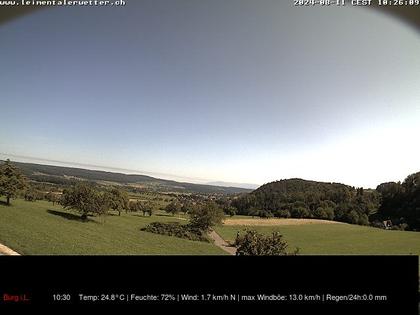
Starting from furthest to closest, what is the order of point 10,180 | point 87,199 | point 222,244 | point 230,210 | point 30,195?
point 30,195 < point 10,180 < point 87,199 < point 230,210 < point 222,244

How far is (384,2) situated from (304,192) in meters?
2.20

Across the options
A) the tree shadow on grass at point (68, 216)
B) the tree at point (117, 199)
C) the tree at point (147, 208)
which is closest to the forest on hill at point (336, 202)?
the tree at point (147, 208)

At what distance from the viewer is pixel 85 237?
3.95 metres

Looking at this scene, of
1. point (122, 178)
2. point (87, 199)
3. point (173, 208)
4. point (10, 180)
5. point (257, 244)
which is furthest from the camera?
point (10, 180)

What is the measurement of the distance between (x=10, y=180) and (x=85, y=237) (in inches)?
97.7

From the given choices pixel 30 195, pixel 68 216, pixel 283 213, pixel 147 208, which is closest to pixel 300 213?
pixel 283 213

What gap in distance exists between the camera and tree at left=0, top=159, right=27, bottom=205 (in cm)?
363

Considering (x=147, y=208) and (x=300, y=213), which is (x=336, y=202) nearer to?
(x=300, y=213)

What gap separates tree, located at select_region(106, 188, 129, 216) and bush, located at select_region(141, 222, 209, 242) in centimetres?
55

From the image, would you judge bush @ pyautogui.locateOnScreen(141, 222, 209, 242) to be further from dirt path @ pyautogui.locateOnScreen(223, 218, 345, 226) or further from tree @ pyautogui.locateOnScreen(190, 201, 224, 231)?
dirt path @ pyautogui.locateOnScreen(223, 218, 345, 226)

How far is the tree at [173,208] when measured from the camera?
13.1 feet
